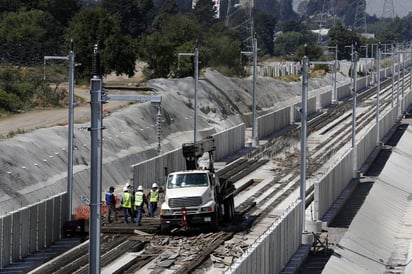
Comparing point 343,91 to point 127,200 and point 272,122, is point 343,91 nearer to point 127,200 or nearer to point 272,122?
point 272,122

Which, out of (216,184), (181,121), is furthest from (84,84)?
(216,184)

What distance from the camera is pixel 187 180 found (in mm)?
36562

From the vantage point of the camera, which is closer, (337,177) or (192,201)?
(192,201)

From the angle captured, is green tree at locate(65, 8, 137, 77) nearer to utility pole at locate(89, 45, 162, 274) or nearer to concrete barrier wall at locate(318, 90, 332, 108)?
concrete barrier wall at locate(318, 90, 332, 108)

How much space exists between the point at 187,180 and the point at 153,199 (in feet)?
7.89

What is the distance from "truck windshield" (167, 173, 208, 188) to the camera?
36.4 m

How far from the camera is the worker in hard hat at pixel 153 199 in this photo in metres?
37.8

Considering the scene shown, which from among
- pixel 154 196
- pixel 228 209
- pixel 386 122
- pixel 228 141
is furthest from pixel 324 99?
pixel 154 196

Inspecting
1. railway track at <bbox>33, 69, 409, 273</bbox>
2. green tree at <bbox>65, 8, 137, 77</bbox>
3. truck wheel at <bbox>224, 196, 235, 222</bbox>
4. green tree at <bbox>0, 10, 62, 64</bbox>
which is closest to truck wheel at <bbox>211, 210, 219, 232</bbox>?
railway track at <bbox>33, 69, 409, 273</bbox>

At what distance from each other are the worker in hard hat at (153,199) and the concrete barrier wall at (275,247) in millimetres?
5510

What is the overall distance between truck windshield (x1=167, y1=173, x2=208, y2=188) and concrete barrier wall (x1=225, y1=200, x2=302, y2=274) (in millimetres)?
3565

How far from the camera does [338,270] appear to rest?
34.8 metres

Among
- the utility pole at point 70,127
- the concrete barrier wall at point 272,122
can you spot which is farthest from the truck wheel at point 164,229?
the concrete barrier wall at point 272,122

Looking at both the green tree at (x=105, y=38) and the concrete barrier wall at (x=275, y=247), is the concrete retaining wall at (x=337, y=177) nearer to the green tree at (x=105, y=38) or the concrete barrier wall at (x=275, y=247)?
the concrete barrier wall at (x=275, y=247)
